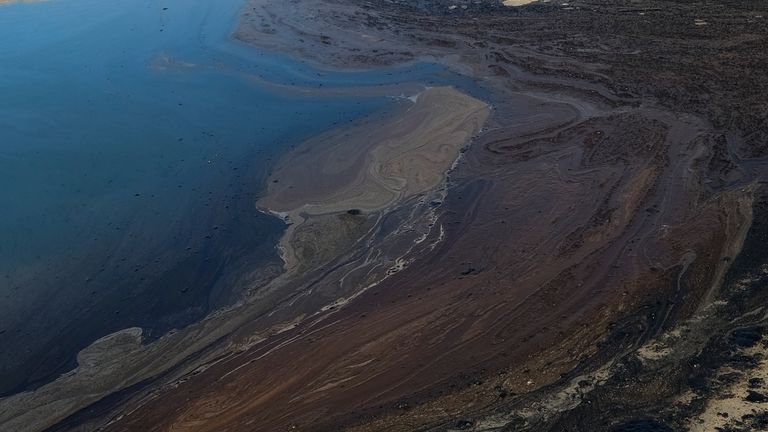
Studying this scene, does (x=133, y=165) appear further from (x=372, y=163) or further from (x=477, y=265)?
(x=477, y=265)

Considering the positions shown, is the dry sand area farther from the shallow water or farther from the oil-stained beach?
the shallow water

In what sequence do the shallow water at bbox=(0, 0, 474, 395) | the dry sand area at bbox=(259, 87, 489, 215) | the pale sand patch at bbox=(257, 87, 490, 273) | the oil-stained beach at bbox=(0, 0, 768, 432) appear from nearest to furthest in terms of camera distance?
the oil-stained beach at bbox=(0, 0, 768, 432) < the shallow water at bbox=(0, 0, 474, 395) < the pale sand patch at bbox=(257, 87, 490, 273) < the dry sand area at bbox=(259, 87, 489, 215)

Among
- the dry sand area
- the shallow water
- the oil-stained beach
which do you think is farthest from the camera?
the dry sand area

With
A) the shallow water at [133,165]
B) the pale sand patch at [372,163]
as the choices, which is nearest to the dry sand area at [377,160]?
the pale sand patch at [372,163]

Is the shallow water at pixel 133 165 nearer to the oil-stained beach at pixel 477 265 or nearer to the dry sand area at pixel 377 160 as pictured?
the oil-stained beach at pixel 477 265

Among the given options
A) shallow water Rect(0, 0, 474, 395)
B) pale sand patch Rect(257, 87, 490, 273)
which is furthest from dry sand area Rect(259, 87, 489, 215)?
shallow water Rect(0, 0, 474, 395)

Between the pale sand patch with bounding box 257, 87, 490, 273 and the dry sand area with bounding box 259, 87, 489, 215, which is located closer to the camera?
the pale sand patch with bounding box 257, 87, 490, 273

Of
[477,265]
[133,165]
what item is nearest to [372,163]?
[477,265]
